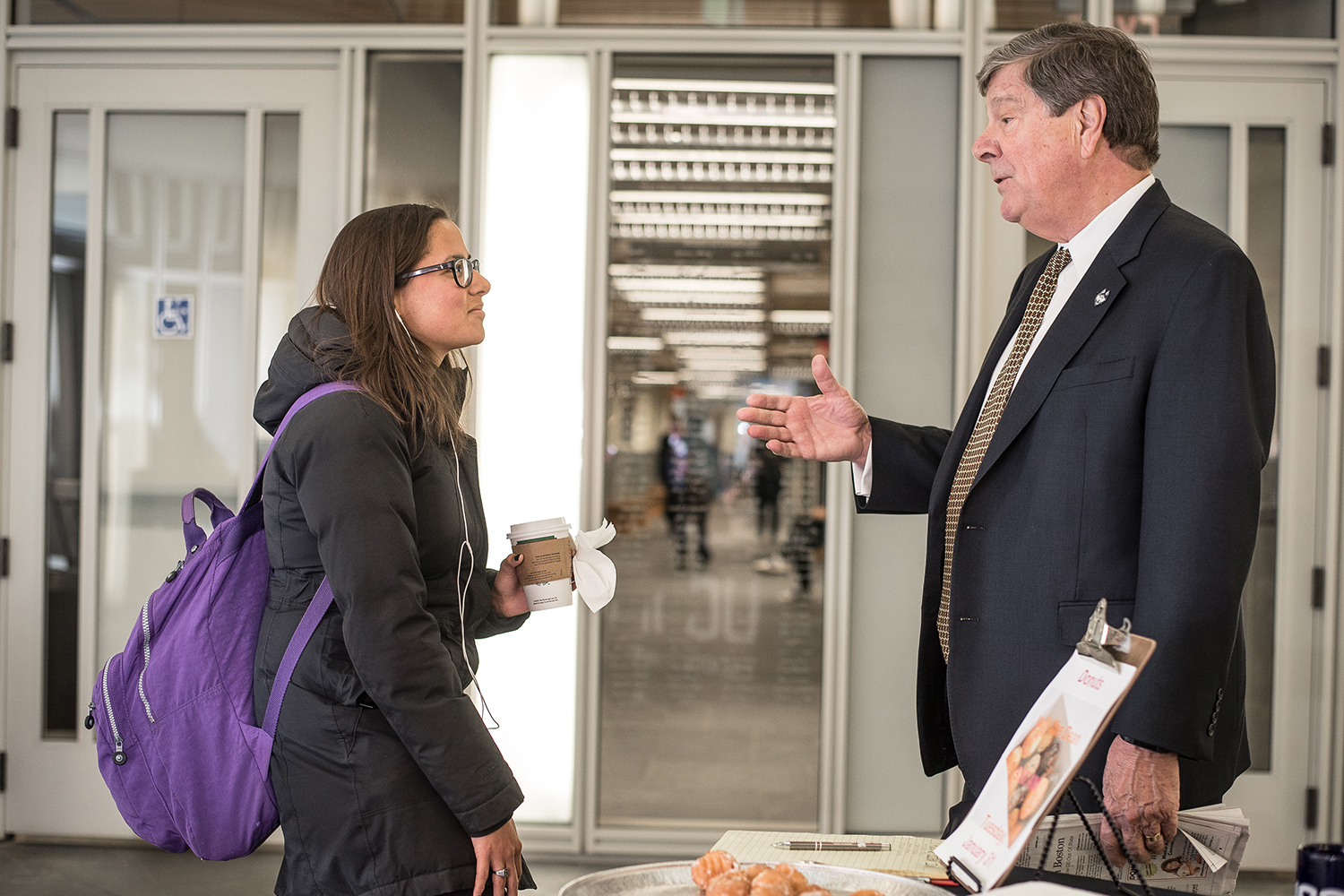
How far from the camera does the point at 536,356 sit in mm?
3359

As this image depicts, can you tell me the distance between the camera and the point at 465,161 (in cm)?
330

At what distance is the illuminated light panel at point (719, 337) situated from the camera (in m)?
3.43

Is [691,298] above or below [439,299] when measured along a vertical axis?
above

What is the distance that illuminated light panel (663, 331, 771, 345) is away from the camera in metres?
3.43

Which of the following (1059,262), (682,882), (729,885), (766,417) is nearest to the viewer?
(729,885)

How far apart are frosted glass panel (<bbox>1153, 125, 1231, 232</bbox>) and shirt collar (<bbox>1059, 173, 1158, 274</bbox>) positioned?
2022mm

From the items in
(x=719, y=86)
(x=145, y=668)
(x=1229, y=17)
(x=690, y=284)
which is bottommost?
(x=145, y=668)

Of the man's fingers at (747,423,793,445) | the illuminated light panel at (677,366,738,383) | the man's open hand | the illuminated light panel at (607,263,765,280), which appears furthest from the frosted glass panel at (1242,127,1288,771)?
the man's fingers at (747,423,793,445)

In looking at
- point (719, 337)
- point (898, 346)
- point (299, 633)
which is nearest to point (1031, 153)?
point (299, 633)

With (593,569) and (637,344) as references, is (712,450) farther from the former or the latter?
(593,569)

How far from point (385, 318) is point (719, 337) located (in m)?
1.98

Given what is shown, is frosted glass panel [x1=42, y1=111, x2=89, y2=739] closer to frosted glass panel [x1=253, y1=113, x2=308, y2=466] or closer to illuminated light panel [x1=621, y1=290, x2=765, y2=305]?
frosted glass panel [x1=253, y1=113, x2=308, y2=466]

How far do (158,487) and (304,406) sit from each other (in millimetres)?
2405

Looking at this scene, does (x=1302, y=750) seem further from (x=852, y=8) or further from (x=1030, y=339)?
(x=852, y=8)
